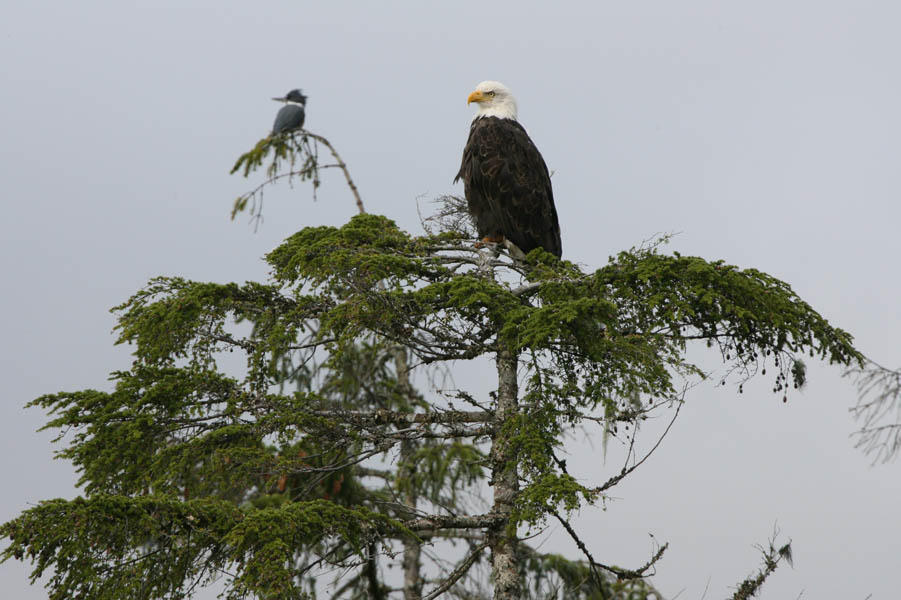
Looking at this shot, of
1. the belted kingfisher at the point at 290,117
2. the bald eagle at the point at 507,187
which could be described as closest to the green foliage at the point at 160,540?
the bald eagle at the point at 507,187

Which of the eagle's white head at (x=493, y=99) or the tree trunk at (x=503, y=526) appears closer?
the tree trunk at (x=503, y=526)

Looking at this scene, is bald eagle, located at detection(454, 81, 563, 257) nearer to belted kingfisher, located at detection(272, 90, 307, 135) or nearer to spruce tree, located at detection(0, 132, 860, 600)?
spruce tree, located at detection(0, 132, 860, 600)

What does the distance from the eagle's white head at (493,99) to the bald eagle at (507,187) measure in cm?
21

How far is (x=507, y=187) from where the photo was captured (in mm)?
10297

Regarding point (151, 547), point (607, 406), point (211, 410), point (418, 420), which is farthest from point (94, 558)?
point (607, 406)

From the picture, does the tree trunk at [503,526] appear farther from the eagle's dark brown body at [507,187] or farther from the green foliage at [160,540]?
the eagle's dark brown body at [507,187]

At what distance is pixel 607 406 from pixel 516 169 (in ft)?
13.2

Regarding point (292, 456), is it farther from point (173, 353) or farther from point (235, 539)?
point (235, 539)

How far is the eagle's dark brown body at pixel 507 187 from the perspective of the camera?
10.3 meters

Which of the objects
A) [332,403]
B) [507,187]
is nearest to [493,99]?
[507,187]

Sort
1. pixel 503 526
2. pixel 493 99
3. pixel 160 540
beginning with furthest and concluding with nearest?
pixel 493 99
pixel 503 526
pixel 160 540

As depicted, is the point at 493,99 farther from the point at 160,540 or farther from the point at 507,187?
the point at 160,540

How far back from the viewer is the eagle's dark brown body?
33.9 ft

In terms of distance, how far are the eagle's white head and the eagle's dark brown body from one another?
323 mm
